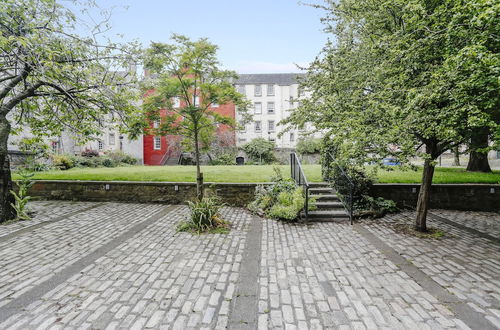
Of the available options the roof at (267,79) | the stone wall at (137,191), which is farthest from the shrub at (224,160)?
the stone wall at (137,191)

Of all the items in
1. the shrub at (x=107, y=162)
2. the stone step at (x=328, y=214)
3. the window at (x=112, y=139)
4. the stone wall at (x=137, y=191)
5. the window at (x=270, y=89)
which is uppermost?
the window at (x=270, y=89)

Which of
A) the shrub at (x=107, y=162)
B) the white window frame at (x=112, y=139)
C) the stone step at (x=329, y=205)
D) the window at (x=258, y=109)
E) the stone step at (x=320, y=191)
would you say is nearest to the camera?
the stone step at (x=329, y=205)

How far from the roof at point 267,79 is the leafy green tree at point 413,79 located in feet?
110

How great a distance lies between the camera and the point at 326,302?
353 centimetres

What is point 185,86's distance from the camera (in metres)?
7.08

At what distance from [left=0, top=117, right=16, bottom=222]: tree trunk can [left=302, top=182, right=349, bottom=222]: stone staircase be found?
9.50m

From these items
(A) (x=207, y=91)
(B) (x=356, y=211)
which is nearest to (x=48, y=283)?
(A) (x=207, y=91)

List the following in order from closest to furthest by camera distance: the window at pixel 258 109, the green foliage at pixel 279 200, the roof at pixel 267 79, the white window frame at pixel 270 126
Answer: the green foliage at pixel 279 200 → the white window frame at pixel 270 126 → the window at pixel 258 109 → the roof at pixel 267 79

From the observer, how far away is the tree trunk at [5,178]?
23.3ft

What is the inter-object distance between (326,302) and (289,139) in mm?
35656

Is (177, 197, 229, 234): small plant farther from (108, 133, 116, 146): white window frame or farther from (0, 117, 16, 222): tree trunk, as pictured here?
(108, 133, 116, 146): white window frame

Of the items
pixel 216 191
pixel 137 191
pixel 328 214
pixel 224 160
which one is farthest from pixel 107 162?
pixel 328 214

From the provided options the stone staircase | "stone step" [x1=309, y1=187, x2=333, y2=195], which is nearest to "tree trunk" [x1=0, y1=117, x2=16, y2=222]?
the stone staircase

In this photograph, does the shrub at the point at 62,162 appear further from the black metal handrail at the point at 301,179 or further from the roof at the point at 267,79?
the roof at the point at 267,79
